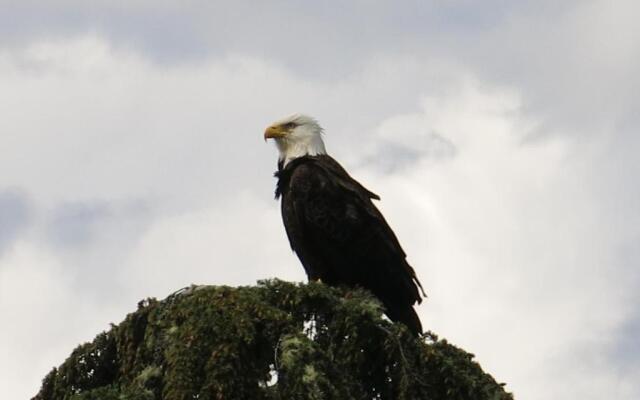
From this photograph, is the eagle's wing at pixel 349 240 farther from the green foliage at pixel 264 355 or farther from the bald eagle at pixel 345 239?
the green foliage at pixel 264 355

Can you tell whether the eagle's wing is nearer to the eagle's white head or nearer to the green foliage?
the eagle's white head

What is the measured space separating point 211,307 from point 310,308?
79cm

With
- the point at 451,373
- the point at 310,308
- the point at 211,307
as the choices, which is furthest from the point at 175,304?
the point at 451,373

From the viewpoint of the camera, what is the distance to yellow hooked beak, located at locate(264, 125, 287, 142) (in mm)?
10516

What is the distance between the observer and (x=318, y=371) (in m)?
5.84

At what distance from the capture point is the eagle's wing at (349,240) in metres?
9.27

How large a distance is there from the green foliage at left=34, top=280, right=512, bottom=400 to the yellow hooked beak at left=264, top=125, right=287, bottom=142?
3475 millimetres

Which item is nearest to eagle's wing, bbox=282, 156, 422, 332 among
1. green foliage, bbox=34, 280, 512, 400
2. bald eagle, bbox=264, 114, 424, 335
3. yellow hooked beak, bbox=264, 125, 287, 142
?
bald eagle, bbox=264, 114, 424, 335

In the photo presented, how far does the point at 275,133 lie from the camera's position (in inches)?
415

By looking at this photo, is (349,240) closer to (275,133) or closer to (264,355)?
(275,133)

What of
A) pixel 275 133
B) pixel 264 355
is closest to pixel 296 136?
pixel 275 133

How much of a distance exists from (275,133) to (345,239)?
1.63 metres

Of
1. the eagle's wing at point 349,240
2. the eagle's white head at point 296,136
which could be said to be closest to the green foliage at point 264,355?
the eagle's wing at point 349,240

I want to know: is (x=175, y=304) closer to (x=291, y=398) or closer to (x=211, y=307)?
(x=211, y=307)
